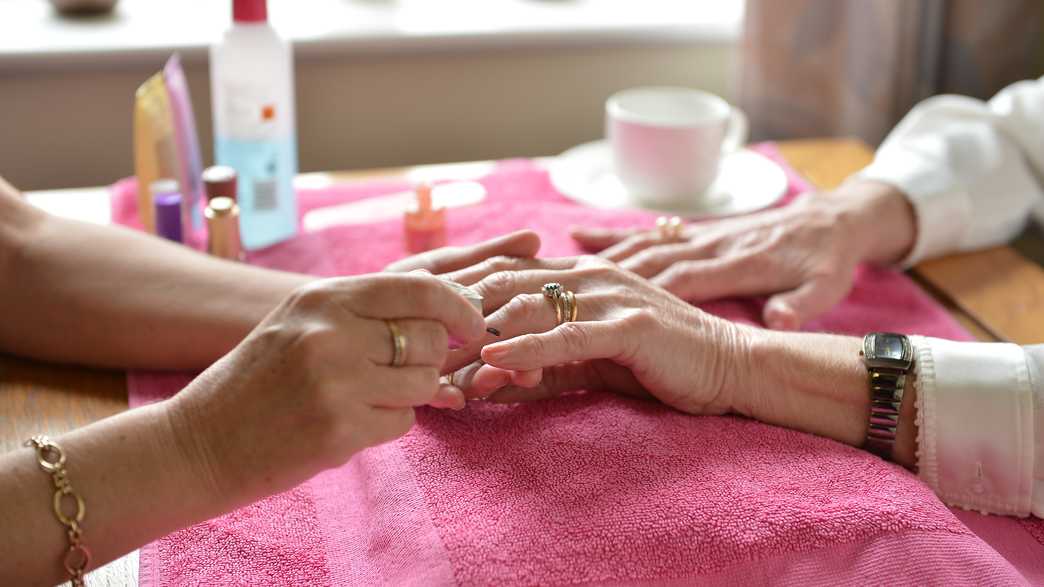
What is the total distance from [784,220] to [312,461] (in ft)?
2.13

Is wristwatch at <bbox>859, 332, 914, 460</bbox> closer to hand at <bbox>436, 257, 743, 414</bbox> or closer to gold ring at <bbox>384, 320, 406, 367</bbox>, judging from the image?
hand at <bbox>436, 257, 743, 414</bbox>

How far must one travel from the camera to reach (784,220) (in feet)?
3.63

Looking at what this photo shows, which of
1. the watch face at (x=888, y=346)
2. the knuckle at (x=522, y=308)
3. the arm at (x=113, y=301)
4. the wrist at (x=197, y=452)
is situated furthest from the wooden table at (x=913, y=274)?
the knuckle at (x=522, y=308)

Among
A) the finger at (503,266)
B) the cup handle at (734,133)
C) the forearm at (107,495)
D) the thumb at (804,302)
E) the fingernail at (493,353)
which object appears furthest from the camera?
the cup handle at (734,133)

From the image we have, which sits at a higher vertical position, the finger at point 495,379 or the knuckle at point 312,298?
the knuckle at point 312,298

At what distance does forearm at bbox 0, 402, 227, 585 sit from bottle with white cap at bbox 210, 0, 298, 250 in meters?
0.52

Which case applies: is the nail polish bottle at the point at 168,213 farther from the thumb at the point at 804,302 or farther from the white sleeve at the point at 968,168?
the white sleeve at the point at 968,168

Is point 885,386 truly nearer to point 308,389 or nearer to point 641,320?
point 641,320

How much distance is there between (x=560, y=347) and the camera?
2.51 ft

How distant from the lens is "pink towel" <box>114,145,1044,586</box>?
2.20 ft

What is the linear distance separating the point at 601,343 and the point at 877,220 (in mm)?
478

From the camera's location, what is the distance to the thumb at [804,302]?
0.98 meters

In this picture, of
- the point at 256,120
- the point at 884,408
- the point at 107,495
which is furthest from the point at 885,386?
the point at 256,120

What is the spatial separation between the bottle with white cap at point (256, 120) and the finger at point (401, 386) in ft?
1.77
